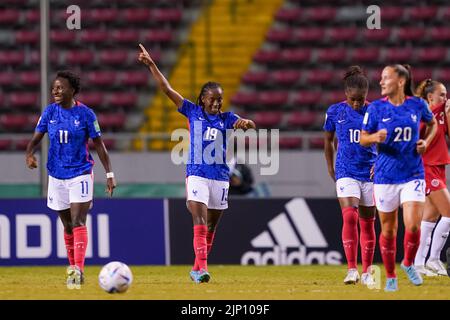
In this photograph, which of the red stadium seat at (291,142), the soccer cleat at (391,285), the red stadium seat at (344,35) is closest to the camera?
the soccer cleat at (391,285)

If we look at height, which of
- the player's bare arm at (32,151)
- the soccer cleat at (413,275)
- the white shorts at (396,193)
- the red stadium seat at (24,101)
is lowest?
the soccer cleat at (413,275)

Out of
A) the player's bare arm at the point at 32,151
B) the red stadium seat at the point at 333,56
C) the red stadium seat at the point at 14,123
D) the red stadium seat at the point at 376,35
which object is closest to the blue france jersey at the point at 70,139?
the player's bare arm at the point at 32,151

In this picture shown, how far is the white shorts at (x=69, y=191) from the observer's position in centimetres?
1071

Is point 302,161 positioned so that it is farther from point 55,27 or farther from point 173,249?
point 55,27

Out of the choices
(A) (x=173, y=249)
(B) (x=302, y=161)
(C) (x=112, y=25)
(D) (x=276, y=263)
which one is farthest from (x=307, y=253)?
(C) (x=112, y=25)

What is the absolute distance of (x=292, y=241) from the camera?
15000 mm

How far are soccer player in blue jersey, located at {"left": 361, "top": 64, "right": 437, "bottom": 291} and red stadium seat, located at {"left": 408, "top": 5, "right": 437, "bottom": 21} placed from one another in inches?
558

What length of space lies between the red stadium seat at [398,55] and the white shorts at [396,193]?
13.4m

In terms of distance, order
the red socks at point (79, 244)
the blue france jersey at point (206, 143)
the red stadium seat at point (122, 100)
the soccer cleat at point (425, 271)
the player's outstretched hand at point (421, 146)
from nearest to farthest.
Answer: the player's outstretched hand at point (421, 146) < the red socks at point (79, 244) < the blue france jersey at point (206, 143) < the soccer cleat at point (425, 271) < the red stadium seat at point (122, 100)

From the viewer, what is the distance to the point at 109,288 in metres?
9.27

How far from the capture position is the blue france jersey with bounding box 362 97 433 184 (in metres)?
9.27

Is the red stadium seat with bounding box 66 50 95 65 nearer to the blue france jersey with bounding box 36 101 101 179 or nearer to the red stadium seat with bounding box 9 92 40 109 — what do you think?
the red stadium seat with bounding box 9 92 40 109

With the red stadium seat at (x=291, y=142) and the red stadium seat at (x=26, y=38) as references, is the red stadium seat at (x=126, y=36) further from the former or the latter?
the red stadium seat at (x=291, y=142)
